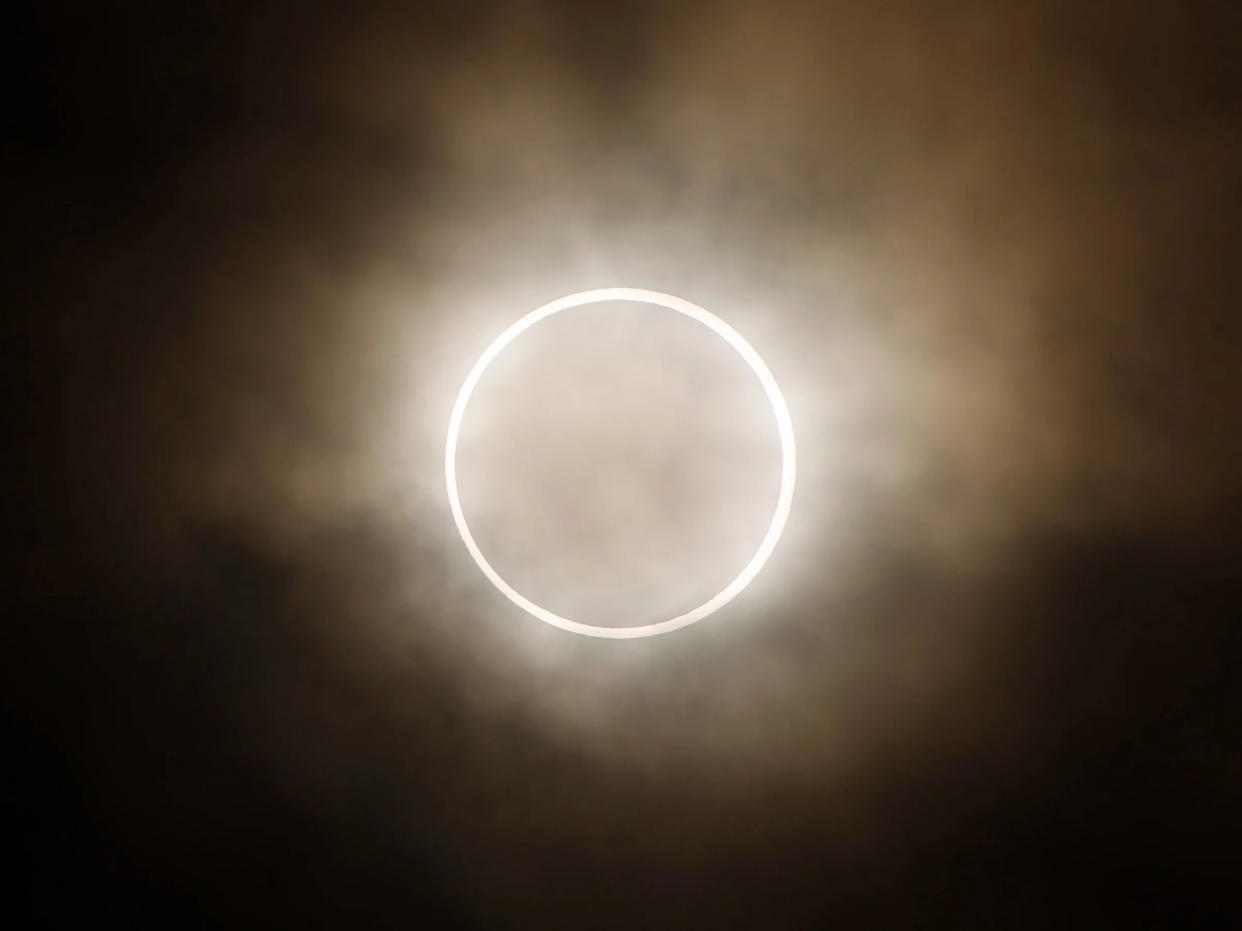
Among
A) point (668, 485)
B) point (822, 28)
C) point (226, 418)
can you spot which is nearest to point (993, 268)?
point (822, 28)

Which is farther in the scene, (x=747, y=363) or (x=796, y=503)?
(x=796, y=503)

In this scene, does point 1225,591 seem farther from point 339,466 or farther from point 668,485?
point 339,466

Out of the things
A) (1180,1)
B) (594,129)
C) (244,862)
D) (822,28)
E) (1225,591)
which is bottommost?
(244,862)
